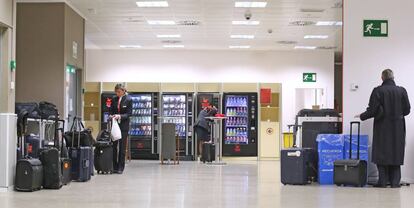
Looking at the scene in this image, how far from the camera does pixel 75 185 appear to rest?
8516 mm

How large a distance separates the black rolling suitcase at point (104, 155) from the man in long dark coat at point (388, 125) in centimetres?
435

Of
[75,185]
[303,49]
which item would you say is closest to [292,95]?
[303,49]

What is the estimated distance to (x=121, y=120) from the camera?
1081 cm

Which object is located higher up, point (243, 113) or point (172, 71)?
point (172, 71)

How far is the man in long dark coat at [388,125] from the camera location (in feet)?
28.0

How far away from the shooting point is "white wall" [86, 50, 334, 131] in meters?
19.1

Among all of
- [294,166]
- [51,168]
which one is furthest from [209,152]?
[51,168]

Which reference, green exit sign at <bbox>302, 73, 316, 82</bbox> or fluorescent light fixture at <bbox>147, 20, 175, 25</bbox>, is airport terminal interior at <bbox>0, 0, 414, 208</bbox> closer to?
green exit sign at <bbox>302, 73, 316, 82</bbox>

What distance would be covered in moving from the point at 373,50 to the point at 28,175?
5538 millimetres

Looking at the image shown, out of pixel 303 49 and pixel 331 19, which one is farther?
pixel 303 49

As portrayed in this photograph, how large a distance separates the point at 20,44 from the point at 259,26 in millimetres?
5883

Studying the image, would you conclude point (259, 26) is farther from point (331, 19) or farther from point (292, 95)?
point (292, 95)

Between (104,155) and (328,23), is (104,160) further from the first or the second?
(328,23)

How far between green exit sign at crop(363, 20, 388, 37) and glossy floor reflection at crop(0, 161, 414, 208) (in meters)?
2.52
